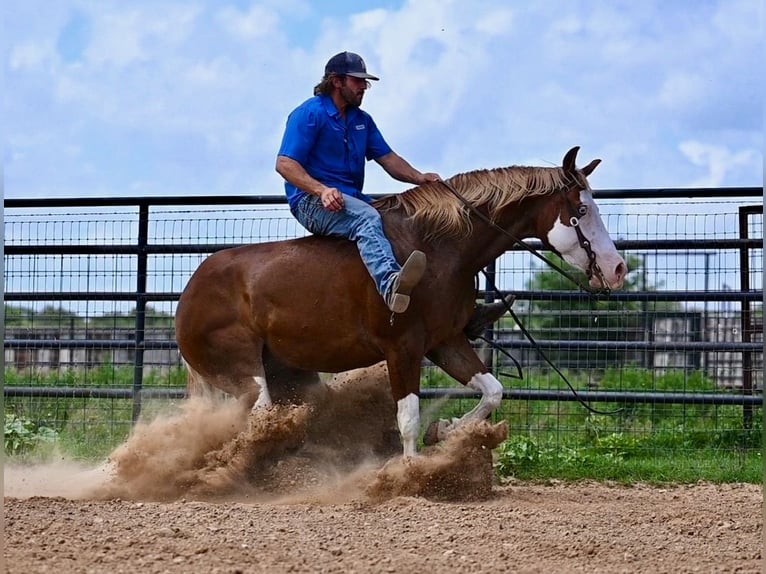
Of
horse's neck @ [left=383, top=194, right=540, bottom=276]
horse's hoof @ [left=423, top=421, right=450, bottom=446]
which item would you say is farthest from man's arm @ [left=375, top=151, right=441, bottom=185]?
horse's hoof @ [left=423, top=421, right=450, bottom=446]

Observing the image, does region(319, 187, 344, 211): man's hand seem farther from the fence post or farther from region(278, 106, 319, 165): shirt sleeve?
the fence post

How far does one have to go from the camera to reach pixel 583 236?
586 centimetres

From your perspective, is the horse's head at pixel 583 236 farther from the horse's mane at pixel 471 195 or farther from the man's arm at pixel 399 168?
the man's arm at pixel 399 168

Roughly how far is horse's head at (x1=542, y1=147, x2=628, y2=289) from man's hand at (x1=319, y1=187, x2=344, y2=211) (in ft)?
4.06

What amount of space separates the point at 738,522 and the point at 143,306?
4.67 metres

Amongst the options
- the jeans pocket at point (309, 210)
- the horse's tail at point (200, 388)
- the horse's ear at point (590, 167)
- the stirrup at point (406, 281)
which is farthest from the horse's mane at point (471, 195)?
the horse's tail at point (200, 388)

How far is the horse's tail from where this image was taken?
6.56 meters

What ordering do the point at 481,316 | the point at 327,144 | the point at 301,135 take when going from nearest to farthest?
1. the point at 301,135
2. the point at 327,144
3. the point at 481,316

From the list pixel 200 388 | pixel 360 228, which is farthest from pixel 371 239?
pixel 200 388

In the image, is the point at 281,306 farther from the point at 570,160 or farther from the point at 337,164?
the point at 570,160

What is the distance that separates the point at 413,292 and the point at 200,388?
67.3 inches

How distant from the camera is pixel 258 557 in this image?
388 centimetres

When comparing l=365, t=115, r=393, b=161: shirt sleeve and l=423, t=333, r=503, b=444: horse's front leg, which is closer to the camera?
l=423, t=333, r=503, b=444: horse's front leg

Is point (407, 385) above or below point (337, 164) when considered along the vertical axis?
below
